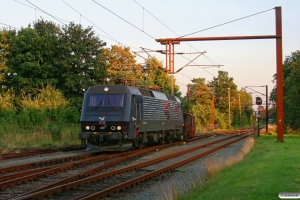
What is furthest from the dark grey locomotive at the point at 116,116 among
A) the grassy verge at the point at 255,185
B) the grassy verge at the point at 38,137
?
the grassy verge at the point at 255,185

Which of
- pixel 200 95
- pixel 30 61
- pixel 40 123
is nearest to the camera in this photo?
pixel 40 123

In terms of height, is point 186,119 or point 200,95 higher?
point 200,95

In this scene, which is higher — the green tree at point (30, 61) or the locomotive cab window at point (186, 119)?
the green tree at point (30, 61)

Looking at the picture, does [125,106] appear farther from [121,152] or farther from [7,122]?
[7,122]

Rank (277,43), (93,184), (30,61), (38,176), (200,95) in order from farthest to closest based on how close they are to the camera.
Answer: (200,95) < (30,61) < (277,43) < (38,176) < (93,184)

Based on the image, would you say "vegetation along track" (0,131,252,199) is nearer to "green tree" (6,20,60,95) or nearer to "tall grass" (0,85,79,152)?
"tall grass" (0,85,79,152)

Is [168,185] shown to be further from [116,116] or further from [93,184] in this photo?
[116,116]

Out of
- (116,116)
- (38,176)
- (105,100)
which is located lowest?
(38,176)

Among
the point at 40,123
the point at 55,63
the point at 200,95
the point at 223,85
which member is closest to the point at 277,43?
the point at 40,123

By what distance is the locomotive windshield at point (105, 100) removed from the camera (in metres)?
23.0

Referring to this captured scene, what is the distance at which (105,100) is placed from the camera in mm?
23203

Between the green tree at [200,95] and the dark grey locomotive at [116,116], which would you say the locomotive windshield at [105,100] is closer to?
the dark grey locomotive at [116,116]

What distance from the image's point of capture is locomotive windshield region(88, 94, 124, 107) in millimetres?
23000

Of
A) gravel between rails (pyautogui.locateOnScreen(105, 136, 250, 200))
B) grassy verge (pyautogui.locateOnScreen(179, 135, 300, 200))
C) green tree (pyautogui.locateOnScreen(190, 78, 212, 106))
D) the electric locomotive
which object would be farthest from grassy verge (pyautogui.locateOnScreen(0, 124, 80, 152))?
green tree (pyautogui.locateOnScreen(190, 78, 212, 106))
